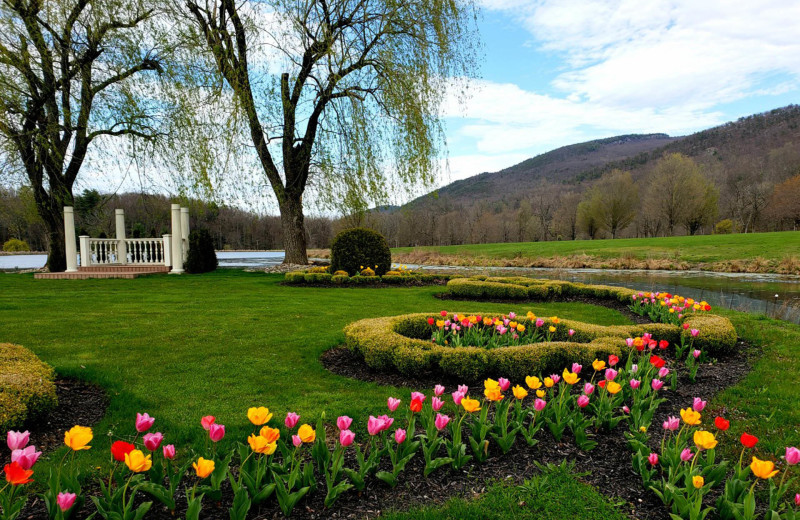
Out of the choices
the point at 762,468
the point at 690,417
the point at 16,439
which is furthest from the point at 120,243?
the point at 762,468

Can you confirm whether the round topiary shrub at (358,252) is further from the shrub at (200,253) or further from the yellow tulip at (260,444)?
the yellow tulip at (260,444)

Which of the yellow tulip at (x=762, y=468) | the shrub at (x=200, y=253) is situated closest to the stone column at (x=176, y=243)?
the shrub at (x=200, y=253)

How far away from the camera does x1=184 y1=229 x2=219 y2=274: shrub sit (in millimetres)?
16109

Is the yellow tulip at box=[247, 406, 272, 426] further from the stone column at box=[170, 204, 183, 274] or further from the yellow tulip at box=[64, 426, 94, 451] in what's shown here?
the stone column at box=[170, 204, 183, 274]

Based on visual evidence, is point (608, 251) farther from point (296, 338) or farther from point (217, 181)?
point (296, 338)

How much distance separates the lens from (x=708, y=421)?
3.24 metres

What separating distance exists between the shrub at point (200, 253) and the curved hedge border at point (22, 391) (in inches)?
519

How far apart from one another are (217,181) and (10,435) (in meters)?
13.1

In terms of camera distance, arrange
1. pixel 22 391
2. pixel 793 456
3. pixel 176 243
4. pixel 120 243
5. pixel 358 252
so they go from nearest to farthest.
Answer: pixel 793 456 < pixel 22 391 < pixel 358 252 < pixel 176 243 < pixel 120 243

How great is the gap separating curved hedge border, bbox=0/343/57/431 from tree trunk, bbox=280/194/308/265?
12.5 m

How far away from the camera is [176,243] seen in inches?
623

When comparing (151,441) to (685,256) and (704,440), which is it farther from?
(685,256)

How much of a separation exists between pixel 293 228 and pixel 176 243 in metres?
4.28

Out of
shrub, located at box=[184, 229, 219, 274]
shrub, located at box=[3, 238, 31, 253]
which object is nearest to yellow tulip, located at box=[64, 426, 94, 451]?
shrub, located at box=[184, 229, 219, 274]
